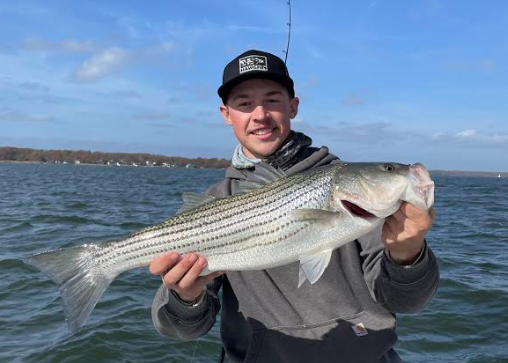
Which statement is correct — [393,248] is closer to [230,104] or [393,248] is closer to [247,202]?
[247,202]

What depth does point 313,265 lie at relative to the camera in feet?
13.1

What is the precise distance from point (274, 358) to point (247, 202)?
145cm

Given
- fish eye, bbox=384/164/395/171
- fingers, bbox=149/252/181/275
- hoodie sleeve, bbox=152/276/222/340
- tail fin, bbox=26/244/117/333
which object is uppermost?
fish eye, bbox=384/164/395/171

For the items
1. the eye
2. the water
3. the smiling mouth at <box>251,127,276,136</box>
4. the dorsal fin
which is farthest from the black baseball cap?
the water

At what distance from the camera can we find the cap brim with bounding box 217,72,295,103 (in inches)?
197

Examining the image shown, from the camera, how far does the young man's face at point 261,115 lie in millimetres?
5047

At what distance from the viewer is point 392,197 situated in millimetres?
3748

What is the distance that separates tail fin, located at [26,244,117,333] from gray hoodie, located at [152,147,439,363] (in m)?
0.66

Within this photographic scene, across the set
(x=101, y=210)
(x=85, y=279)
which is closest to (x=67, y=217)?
(x=101, y=210)

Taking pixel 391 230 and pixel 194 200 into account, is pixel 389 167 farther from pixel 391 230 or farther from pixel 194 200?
pixel 194 200

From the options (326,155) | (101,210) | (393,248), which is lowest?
(101,210)

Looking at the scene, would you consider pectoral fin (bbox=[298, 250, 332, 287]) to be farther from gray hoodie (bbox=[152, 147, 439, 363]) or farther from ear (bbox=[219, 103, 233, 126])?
ear (bbox=[219, 103, 233, 126])

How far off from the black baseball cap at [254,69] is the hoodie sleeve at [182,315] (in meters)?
2.15

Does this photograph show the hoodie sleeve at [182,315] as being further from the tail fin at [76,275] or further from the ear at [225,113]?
the ear at [225,113]
